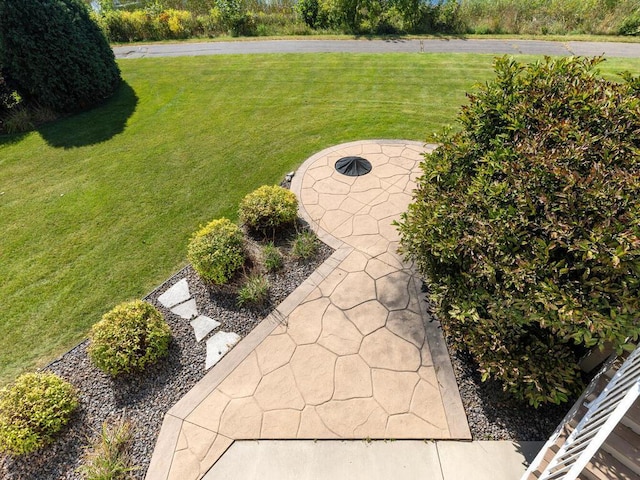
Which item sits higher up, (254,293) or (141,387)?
(254,293)

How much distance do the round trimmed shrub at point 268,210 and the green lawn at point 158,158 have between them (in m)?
1.02

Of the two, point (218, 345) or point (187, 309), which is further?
point (187, 309)

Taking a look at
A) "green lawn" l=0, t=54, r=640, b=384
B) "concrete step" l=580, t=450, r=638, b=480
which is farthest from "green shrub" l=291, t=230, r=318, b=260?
"concrete step" l=580, t=450, r=638, b=480

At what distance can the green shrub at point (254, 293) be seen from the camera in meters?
5.03

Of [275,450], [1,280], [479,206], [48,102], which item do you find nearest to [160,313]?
[275,450]

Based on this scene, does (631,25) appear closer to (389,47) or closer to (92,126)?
(389,47)

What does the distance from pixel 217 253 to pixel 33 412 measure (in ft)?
9.33

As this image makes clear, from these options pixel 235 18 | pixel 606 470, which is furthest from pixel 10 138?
pixel 235 18

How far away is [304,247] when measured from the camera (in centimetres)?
579

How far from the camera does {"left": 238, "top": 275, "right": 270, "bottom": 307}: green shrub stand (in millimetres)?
5027

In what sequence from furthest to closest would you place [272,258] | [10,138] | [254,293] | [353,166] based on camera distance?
[10,138], [353,166], [272,258], [254,293]

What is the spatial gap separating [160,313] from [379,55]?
50.6 ft

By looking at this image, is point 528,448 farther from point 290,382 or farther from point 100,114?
point 100,114

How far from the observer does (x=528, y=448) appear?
11.6 ft
